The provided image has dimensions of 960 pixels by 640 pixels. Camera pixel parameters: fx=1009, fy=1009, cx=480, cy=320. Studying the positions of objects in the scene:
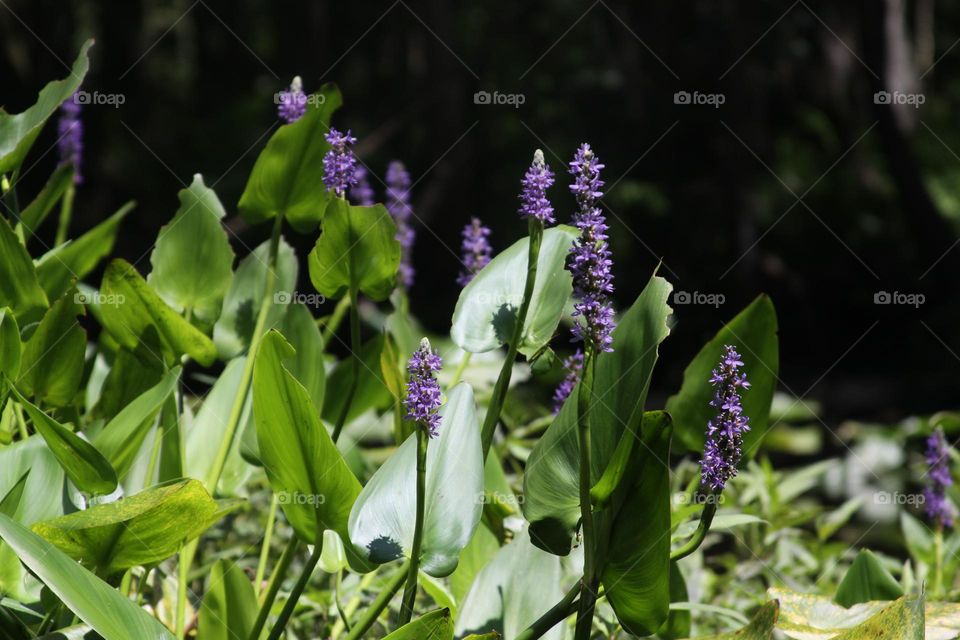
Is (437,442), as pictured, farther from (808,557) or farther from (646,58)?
(646,58)

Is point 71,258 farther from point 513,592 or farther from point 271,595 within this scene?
point 513,592

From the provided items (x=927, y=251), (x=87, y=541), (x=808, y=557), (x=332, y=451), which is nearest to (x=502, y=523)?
(x=332, y=451)

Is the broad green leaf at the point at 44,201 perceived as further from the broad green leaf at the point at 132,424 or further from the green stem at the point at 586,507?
the green stem at the point at 586,507

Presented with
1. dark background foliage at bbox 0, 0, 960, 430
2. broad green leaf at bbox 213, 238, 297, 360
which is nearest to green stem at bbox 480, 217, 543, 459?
broad green leaf at bbox 213, 238, 297, 360

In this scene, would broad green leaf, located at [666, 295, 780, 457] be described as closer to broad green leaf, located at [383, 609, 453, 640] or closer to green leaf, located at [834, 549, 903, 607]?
green leaf, located at [834, 549, 903, 607]

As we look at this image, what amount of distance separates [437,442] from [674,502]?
581 millimetres

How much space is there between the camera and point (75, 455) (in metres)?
1.00

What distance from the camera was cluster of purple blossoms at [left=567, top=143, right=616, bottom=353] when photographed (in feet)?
2.98

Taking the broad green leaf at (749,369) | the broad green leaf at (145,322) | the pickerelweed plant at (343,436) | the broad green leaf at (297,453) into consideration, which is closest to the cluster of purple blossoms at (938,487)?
the pickerelweed plant at (343,436)

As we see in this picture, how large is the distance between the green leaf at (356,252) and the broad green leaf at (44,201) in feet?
1.85

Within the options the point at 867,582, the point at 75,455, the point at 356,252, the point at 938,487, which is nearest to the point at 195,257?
the point at 356,252

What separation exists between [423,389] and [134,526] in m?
0.31

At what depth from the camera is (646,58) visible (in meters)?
12.1

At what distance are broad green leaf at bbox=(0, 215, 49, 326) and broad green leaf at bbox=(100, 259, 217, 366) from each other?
0.31 feet
